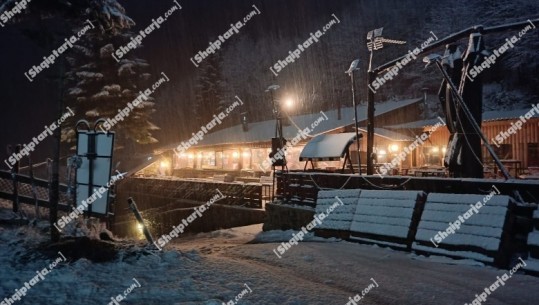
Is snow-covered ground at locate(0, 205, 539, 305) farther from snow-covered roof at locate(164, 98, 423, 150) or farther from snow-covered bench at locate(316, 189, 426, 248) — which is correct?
snow-covered roof at locate(164, 98, 423, 150)

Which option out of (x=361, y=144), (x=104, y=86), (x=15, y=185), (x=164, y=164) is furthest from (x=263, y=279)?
(x=164, y=164)

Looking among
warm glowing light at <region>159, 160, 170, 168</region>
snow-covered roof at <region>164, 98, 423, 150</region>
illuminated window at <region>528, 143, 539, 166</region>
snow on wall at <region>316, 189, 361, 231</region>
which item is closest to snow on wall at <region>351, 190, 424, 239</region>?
snow on wall at <region>316, 189, 361, 231</region>

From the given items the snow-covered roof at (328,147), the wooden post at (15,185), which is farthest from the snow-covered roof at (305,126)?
the wooden post at (15,185)

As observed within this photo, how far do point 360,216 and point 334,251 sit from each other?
1.56m

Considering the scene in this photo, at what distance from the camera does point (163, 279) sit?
5.84 m

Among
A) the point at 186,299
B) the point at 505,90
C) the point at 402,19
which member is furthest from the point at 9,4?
the point at 402,19

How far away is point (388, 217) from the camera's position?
8.75 meters

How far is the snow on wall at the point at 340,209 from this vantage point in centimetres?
972

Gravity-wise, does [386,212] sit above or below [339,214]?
above

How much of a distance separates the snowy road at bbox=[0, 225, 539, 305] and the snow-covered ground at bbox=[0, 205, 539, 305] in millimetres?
14

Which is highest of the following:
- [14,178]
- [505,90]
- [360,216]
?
[505,90]

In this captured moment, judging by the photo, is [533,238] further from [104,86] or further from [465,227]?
[104,86]

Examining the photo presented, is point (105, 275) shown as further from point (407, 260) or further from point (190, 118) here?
point (190, 118)

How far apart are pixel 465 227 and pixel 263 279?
434 centimetres
